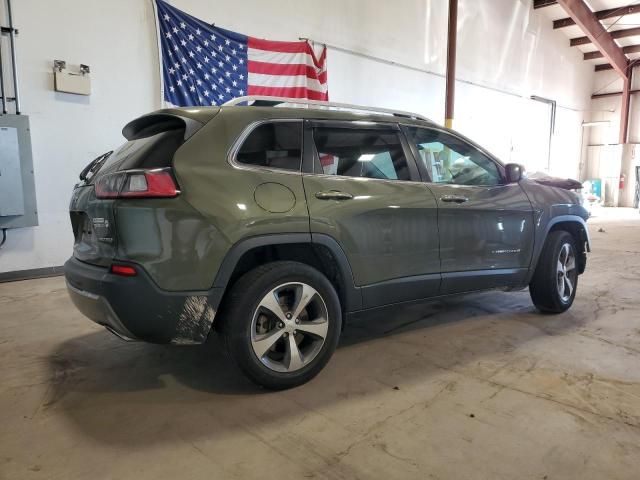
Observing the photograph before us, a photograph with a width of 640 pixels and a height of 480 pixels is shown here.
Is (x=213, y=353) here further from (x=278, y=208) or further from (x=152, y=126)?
(x=152, y=126)

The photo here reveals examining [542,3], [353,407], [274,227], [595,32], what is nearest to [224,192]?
[274,227]

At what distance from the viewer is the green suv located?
215cm

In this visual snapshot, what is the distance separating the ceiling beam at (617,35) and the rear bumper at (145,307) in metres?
18.1

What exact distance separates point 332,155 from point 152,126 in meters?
1.03

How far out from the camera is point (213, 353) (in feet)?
9.91

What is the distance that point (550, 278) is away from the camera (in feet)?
12.1

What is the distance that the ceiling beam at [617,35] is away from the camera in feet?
50.0

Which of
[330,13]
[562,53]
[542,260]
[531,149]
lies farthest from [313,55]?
[562,53]

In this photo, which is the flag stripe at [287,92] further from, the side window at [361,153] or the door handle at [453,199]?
the door handle at [453,199]

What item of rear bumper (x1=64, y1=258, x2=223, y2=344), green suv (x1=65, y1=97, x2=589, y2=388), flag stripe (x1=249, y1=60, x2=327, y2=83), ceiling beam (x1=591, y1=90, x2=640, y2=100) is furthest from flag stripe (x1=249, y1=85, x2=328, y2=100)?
ceiling beam (x1=591, y1=90, x2=640, y2=100)

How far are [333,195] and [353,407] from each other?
1.12 metres

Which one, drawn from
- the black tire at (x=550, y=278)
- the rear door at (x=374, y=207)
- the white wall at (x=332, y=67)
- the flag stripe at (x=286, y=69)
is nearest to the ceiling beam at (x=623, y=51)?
the white wall at (x=332, y=67)

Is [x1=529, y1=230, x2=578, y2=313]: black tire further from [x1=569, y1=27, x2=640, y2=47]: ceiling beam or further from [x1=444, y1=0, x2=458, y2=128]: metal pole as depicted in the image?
[x1=569, y1=27, x2=640, y2=47]: ceiling beam

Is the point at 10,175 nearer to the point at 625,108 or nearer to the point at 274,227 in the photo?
the point at 274,227
